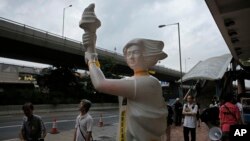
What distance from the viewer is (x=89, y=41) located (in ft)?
10.1

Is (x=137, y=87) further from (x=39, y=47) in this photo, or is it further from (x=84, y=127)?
(x=39, y=47)

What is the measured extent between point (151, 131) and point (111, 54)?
40553 mm

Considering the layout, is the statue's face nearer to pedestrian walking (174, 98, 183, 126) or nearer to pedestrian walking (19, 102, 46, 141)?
pedestrian walking (19, 102, 46, 141)

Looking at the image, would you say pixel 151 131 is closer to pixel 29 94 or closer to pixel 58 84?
pixel 29 94

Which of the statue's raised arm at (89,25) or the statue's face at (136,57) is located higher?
the statue's raised arm at (89,25)

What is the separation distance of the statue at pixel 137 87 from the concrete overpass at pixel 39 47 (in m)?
21.9

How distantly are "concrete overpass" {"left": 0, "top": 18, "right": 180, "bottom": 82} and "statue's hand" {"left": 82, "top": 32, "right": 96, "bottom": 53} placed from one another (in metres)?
22.0

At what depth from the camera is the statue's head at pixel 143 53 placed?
10.4 ft

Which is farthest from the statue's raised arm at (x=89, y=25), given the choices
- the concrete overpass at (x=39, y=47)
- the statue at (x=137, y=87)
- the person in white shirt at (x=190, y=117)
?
the concrete overpass at (x=39, y=47)

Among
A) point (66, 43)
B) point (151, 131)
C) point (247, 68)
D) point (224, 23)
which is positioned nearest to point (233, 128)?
point (151, 131)

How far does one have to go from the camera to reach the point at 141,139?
9.80 ft

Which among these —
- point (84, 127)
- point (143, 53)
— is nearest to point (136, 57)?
point (143, 53)

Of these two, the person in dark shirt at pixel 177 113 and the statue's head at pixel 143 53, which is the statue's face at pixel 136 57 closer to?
the statue's head at pixel 143 53

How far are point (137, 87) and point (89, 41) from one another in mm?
616
